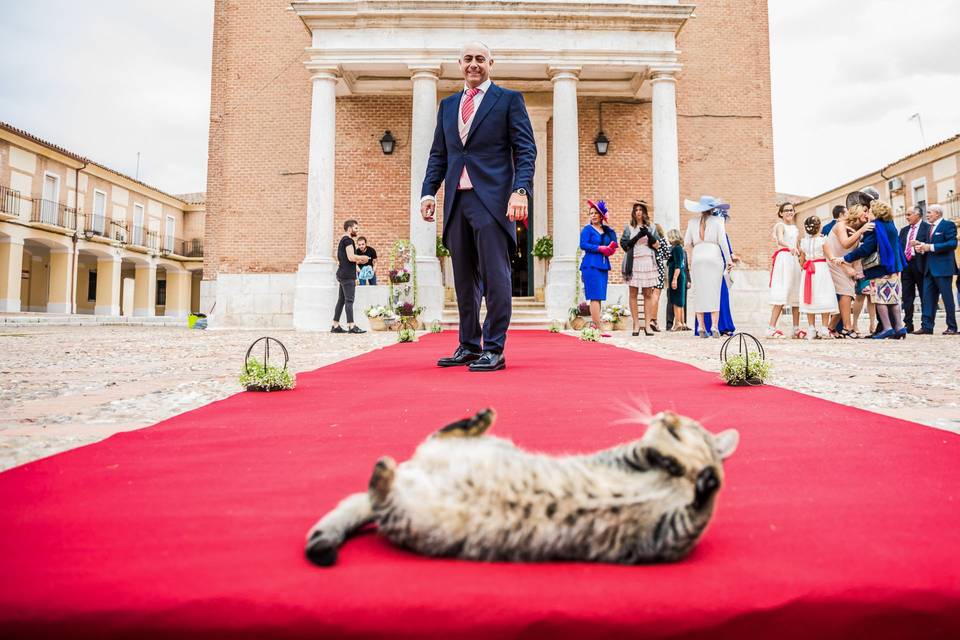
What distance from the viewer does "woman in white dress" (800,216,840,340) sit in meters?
8.91

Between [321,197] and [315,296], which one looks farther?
[321,197]

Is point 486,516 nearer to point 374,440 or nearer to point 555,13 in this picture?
point 374,440

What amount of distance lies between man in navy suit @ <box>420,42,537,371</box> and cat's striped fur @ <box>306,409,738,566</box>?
314 centimetres

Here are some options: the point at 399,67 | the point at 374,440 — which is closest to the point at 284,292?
the point at 399,67

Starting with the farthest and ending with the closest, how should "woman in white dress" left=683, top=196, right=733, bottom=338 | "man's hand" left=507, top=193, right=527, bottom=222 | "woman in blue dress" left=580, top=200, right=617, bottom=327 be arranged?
1. "woman in blue dress" left=580, top=200, right=617, bottom=327
2. "woman in white dress" left=683, top=196, right=733, bottom=338
3. "man's hand" left=507, top=193, right=527, bottom=222

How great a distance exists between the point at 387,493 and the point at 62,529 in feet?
2.19

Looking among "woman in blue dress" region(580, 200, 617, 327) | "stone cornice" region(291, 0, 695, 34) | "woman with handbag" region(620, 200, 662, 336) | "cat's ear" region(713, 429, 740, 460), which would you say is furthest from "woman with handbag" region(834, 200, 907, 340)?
"cat's ear" region(713, 429, 740, 460)

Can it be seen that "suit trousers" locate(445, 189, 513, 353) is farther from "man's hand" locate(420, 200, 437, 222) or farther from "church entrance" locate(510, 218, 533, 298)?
"church entrance" locate(510, 218, 533, 298)

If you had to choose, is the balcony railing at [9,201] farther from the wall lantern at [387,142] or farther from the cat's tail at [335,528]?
the cat's tail at [335,528]

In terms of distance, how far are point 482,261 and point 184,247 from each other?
1708 inches

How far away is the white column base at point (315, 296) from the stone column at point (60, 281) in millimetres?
25813

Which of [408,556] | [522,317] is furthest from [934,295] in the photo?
[408,556]

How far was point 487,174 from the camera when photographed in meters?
4.32

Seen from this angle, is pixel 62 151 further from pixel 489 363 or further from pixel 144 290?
pixel 489 363
